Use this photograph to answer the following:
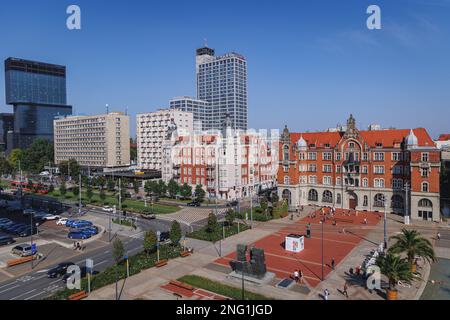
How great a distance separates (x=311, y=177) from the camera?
8219cm

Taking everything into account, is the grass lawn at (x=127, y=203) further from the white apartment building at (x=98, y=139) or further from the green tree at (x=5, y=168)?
the green tree at (x=5, y=168)

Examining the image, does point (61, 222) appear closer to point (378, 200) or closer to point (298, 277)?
Result: point (298, 277)

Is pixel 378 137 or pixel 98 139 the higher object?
pixel 98 139

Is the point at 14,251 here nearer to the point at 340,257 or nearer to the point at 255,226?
the point at 255,226

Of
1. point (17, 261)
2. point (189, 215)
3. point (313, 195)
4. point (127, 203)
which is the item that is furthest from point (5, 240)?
point (313, 195)

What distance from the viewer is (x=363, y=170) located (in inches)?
2923

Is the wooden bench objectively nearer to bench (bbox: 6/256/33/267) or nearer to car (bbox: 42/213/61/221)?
bench (bbox: 6/256/33/267)

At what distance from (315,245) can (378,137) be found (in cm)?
3367

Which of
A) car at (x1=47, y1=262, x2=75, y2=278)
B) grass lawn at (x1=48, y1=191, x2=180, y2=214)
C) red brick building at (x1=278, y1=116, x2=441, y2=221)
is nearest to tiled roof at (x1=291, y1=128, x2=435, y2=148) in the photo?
red brick building at (x1=278, y1=116, x2=441, y2=221)

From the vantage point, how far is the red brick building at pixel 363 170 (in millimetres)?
64875

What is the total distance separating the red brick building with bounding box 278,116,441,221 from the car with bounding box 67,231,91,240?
145 ft
